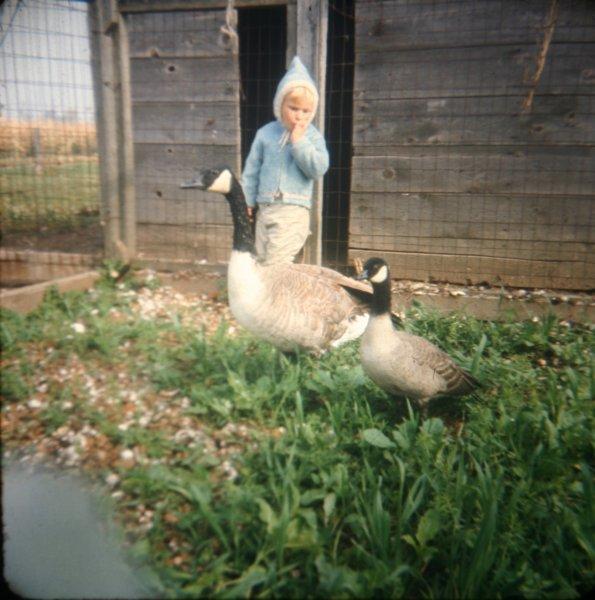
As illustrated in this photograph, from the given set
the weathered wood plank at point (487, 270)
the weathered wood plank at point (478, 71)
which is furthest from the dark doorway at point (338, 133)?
the weathered wood plank at point (478, 71)

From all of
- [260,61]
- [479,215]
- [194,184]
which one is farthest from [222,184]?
[260,61]

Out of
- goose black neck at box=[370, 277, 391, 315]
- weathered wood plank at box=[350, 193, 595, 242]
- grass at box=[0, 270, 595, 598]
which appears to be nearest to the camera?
grass at box=[0, 270, 595, 598]

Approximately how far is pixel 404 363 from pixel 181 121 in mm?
1381

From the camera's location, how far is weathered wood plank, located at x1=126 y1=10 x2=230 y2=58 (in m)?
1.34

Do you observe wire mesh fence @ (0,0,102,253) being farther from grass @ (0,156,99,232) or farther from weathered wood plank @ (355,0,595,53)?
weathered wood plank @ (355,0,595,53)

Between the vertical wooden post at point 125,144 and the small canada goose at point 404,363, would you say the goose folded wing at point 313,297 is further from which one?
the vertical wooden post at point 125,144

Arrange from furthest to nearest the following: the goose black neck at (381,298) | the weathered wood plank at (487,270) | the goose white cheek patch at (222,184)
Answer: the weathered wood plank at (487,270)
the goose black neck at (381,298)
the goose white cheek patch at (222,184)

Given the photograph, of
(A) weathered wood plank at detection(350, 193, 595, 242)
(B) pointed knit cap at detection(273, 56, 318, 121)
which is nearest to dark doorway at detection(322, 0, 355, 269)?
(A) weathered wood plank at detection(350, 193, 595, 242)

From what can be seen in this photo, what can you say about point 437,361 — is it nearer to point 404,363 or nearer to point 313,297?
point 404,363

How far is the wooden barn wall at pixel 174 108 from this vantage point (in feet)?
4.48

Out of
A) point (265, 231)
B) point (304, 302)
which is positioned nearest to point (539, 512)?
point (304, 302)

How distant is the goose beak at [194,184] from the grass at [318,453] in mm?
438

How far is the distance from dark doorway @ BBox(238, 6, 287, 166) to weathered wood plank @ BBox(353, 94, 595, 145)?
2387 millimetres

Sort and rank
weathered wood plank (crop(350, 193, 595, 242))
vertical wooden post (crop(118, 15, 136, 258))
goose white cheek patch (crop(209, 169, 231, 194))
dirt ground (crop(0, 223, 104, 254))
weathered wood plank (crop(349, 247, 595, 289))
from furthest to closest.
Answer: weathered wood plank (crop(349, 247, 595, 289))
weathered wood plank (crop(350, 193, 595, 242))
goose white cheek patch (crop(209, 169, 231, 194))
vertical wooden post (crop(118, 15, 136, 258))
dirt ground (crop(0, 223, 104, 254))
